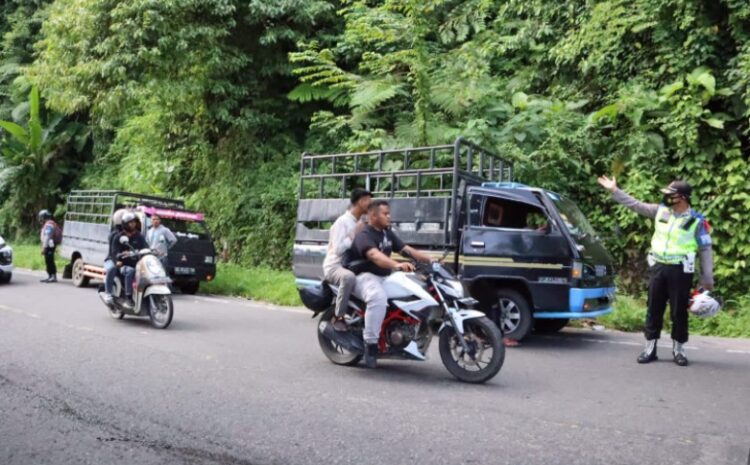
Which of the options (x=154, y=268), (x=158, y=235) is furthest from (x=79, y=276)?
(x=154, y=268)

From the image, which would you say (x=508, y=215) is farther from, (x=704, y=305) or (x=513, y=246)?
(x=704, y=305)

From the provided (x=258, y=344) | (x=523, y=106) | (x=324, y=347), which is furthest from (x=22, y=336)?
(x=523, y=106)

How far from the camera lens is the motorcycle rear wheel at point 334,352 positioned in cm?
677

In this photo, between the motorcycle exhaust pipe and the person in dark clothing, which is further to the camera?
the person in dark clothing

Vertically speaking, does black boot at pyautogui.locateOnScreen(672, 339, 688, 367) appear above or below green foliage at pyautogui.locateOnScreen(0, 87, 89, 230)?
below

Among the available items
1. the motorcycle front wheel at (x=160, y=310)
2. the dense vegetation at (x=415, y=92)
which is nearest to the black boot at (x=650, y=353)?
the dense vegetation at (x=415, y=92)

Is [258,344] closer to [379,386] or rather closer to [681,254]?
[379,386]

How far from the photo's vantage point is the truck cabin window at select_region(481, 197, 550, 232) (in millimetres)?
8719

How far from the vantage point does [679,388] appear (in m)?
6.19

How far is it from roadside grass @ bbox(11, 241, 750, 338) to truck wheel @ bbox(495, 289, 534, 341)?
87.0 inches

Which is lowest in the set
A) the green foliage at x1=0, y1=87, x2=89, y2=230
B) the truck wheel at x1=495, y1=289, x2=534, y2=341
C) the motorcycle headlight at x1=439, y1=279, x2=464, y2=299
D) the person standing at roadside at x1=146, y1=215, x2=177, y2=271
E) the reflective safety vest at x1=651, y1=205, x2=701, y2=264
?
Result: the truck wheel at x1=495, y1=289, x2=534, y2=341

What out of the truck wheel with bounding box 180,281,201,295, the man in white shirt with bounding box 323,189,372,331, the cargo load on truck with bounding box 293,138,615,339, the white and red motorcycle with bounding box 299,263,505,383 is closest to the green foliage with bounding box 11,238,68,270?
the truck wheel with bounding box 180,281,201,295

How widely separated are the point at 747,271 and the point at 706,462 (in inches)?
319

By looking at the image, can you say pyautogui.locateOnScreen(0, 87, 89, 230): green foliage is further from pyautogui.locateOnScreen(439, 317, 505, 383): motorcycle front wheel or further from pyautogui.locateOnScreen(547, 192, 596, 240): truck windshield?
pyautogui.locateOnScreen(439, 317, 505, 383): motorcycle front wheel
